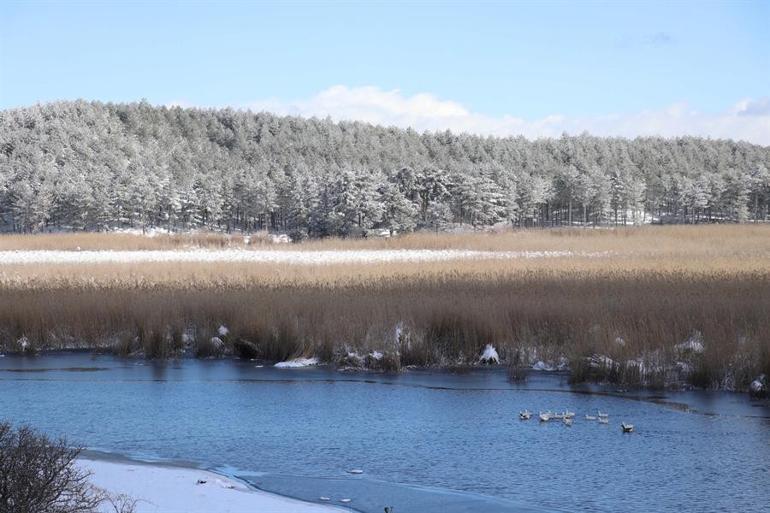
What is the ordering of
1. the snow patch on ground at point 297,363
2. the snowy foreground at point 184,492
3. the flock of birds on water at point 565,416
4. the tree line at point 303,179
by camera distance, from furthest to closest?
the tree line at point 303,179 → the snow patch on ground at point 297,363 → the flock of birds on water at point 565,416 → the snowy foreground at point 184,492

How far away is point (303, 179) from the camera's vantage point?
115250 mm

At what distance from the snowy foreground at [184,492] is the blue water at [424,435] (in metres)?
0.38

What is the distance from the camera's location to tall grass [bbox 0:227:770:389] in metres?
13.9

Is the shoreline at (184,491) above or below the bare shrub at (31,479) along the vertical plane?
below

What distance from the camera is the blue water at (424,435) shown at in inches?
315

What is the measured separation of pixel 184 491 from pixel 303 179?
109 meters

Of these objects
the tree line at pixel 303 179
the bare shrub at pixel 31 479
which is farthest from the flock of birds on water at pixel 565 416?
the tree line at pixel 303 179

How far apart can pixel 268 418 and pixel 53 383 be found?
15.3 feet

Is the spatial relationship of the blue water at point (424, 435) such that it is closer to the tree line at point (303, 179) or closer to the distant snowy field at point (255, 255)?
the distant snowy field at point (255, 255)

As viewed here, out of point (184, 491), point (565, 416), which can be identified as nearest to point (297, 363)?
point (565, 416)

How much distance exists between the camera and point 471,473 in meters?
8.62

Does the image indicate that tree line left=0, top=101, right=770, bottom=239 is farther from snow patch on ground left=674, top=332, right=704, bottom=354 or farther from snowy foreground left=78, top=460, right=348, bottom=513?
snowy foreground left=78, top=460, right=348, bottom=513

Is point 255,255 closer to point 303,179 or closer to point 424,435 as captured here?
point 424,435

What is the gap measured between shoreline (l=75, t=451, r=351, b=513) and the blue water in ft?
1.12
